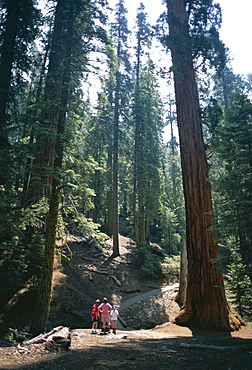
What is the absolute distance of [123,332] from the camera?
9.09 m

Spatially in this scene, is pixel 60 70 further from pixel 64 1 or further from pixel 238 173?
pixel 238 173

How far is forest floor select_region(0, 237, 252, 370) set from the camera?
361 centimetres

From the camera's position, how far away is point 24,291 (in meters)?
10.2

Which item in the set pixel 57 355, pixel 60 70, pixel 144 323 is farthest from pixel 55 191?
pixel 144 323

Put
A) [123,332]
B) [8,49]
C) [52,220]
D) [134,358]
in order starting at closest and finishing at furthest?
[134,358]
[52,220]
[123,332]
[8,49]

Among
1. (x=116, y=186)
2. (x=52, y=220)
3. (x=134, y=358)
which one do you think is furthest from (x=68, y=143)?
(x=116, y=186)

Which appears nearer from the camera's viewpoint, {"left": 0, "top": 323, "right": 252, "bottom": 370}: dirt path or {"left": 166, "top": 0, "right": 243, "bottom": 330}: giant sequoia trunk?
{"left": 0, "top": 323, "right": 252, "bottom": 370}: dirt path

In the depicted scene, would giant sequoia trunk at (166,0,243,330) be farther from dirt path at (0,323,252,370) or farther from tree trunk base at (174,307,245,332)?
dirt path at (0,323,252,370)

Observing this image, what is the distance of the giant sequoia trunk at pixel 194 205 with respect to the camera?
7.39 m

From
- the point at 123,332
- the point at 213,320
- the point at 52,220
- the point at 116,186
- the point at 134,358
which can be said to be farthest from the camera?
the point at 116,186

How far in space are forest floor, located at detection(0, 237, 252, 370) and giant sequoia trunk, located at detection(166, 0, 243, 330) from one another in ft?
1.77

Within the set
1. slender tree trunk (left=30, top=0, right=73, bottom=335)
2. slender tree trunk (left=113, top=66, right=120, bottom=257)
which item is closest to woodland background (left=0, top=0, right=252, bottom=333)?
slender tree trunk (left=30, top=0, right=73, bottom=335)

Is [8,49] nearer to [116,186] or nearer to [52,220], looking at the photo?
[52,220]

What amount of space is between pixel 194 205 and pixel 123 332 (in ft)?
17.7
